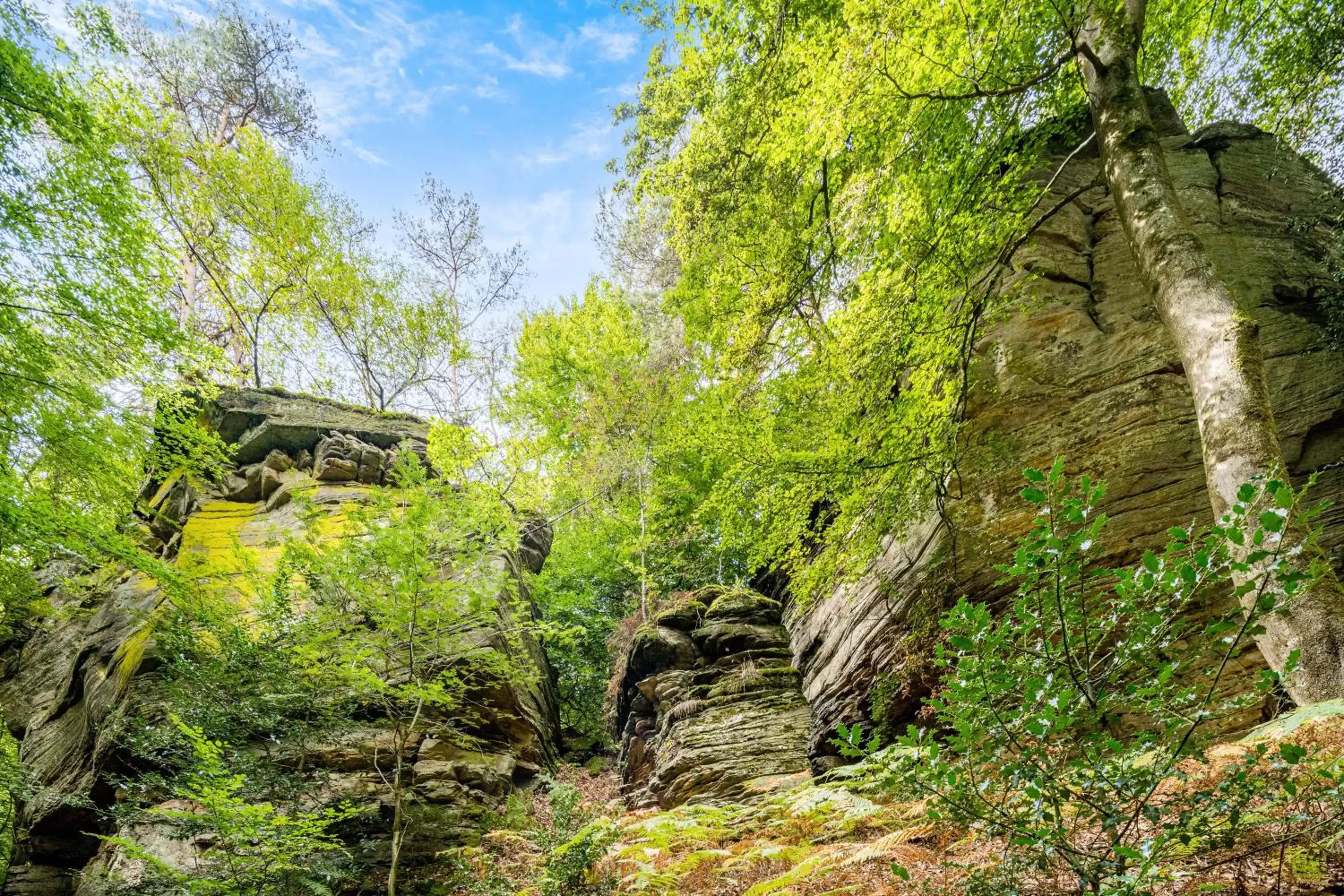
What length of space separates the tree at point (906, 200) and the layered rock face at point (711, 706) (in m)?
3.12

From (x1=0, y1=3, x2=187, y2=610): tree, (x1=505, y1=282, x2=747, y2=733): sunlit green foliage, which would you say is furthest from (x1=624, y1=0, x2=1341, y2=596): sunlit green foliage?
(x1=0, y1=3, x2=187, y2=610): tree

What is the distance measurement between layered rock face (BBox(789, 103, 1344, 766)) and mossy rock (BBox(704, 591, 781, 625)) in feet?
11.5

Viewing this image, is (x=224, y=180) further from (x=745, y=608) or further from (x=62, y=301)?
(x=745, y=608)

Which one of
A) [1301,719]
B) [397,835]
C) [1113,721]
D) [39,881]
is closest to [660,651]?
[397,835]

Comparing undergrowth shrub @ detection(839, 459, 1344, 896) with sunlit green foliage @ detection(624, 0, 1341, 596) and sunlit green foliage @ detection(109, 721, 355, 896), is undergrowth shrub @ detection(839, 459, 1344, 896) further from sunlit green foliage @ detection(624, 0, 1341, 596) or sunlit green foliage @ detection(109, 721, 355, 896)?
sunlit green foliage @ detection(109, 721, 355, 896)

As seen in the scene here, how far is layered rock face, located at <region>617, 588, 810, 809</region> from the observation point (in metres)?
7.64

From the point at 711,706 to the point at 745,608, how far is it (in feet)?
6.79

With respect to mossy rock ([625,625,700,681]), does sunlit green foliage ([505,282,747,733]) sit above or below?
above

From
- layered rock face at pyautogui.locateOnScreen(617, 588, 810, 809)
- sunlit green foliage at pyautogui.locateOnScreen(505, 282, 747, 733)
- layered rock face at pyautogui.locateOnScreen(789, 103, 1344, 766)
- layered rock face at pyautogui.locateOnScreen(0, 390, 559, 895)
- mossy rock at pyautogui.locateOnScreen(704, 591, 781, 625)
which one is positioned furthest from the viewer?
sunlit green foliage at pyautogui.locateOnScreen(505, 282, 747, 733)

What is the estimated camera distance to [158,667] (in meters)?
8.61

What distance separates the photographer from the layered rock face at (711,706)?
764 cm

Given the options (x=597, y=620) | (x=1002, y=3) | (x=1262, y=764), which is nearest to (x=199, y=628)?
(x=597, y=620)

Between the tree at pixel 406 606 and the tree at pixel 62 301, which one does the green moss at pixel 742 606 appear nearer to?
the tree at pixel 406 606

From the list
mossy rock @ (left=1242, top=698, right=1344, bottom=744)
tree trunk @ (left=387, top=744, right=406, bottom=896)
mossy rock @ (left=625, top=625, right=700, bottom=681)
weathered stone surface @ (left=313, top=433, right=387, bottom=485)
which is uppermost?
weathered stone surface @ (left=313, top=433, right=387, bottom=485)
